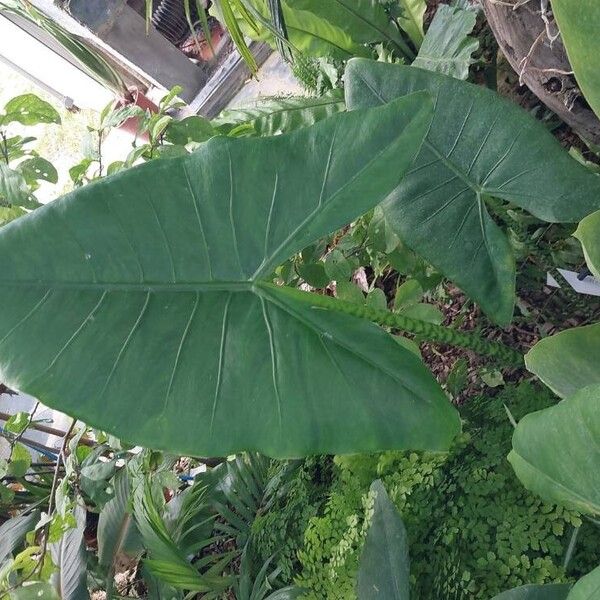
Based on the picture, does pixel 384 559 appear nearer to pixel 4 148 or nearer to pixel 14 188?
pixel 14 188

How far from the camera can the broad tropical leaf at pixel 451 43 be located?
1.52m

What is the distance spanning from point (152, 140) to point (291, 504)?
104cm

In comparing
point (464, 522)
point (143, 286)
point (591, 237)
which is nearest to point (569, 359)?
point (591, 237)

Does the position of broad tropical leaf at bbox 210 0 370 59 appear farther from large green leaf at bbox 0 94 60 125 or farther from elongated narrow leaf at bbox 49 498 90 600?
elongated narrow leaf at bbox 49 498 90 600

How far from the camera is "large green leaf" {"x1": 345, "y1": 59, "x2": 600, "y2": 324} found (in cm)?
107

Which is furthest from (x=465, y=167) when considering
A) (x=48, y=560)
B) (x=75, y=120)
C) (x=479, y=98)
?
(x=75, y=120)

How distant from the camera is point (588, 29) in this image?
724 mm

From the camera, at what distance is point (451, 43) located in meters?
1.56

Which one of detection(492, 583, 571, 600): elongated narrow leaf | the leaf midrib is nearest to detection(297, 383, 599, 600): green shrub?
detection(492, 583, 571, 600): elongated narrow leaf

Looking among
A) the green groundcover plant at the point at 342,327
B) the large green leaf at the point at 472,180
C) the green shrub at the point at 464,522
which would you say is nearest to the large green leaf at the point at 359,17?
the green groundcover plant at the point at 342,327

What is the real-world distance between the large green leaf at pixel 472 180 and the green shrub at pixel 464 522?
13.4 inches

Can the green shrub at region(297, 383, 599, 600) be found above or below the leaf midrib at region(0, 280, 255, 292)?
below

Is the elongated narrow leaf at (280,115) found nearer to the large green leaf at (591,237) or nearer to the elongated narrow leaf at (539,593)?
the large green leaf at (591,237)

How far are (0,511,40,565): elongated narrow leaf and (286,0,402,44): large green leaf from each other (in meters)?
1.79
